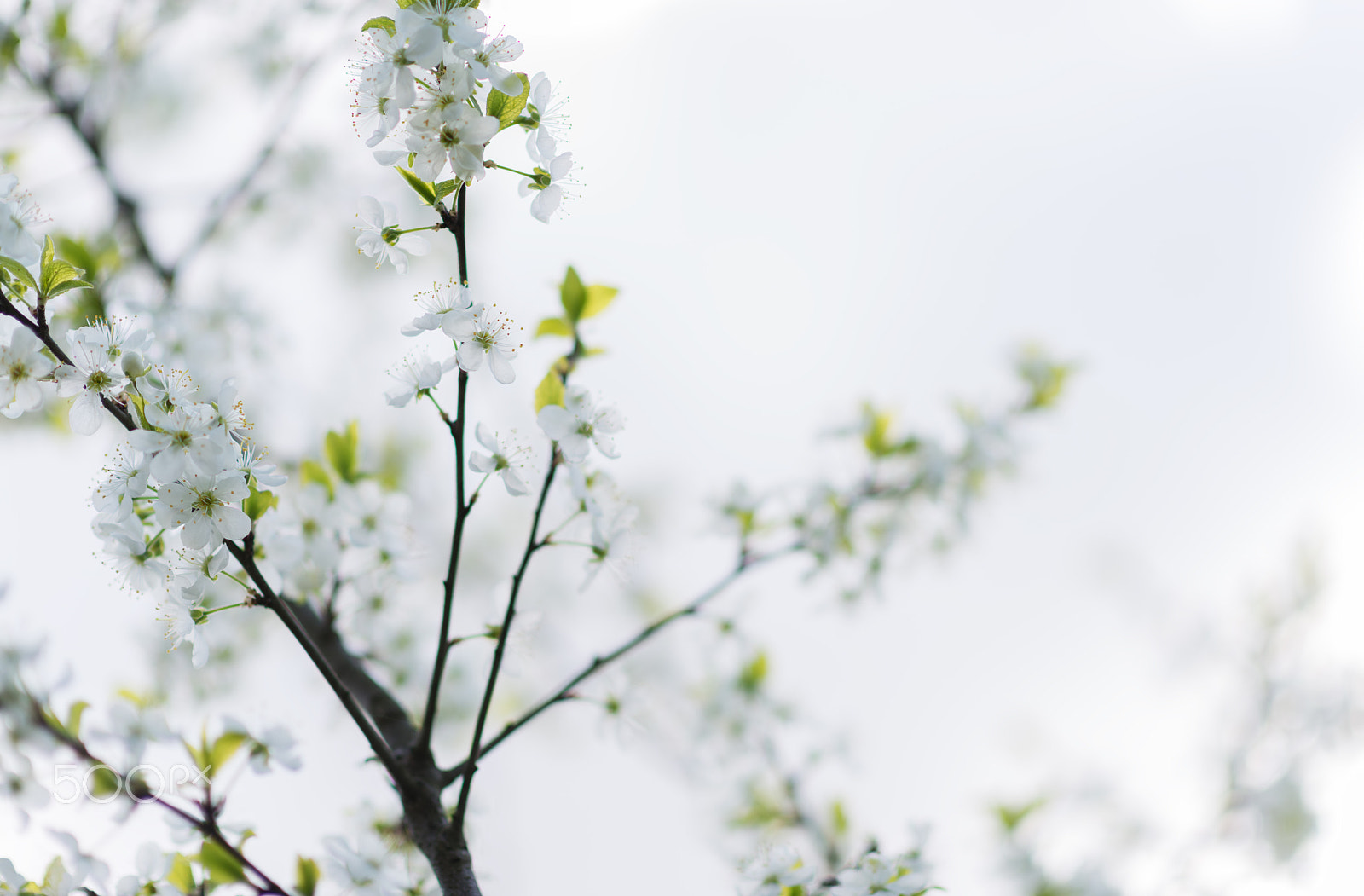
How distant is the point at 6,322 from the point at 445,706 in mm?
2466

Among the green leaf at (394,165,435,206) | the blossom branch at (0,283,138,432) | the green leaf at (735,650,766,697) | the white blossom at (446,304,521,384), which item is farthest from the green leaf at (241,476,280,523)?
the green leaf at (735,650,766,697)

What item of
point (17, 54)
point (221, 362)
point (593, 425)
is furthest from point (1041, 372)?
point (17, 54)

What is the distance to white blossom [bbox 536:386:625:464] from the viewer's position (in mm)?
1354

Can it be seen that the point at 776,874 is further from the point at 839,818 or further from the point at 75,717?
the point at 75,717

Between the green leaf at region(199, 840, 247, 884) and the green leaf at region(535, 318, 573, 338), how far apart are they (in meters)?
1.06

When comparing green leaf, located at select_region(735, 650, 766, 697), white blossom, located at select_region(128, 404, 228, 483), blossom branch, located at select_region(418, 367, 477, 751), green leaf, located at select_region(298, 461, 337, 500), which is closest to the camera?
white blossom, located at select_region(128, 404, 228, 483)

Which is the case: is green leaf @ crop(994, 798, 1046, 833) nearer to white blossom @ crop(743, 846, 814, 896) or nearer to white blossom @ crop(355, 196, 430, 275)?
white blossom @ crop(743, 846, 814, 896)

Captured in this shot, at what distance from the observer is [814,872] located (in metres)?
1.53

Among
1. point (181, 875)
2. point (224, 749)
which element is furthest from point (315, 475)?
point (181, 875)

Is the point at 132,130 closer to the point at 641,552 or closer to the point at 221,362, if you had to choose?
the point at 221,362

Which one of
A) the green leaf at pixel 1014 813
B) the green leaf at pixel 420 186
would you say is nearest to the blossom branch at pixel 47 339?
the green leaf at pixel 420 186

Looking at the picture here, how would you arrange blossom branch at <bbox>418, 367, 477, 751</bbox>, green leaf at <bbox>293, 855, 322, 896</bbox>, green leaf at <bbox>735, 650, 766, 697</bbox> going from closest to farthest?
blossom branch at <bbox>418, 367, 477, 751</bbox>, green leaf at <bbox>293, 855, 322, 896</bbox>, green leaf at <bbox>735, 650, 766, 697</bbox>

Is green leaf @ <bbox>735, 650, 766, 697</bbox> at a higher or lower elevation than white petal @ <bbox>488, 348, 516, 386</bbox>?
higher

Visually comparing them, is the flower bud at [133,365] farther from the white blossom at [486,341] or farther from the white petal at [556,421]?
the white petal at [556,421]
